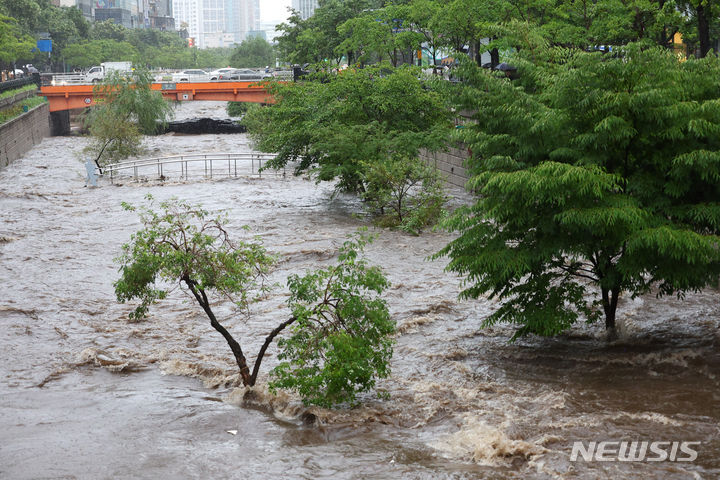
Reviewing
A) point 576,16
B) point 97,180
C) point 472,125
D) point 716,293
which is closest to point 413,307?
point 472,125

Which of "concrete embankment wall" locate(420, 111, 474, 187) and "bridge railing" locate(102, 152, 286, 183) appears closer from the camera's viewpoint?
"concrete embankment wall" locate(420, 111, 474, 187)

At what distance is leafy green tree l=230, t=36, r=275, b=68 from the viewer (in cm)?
12481

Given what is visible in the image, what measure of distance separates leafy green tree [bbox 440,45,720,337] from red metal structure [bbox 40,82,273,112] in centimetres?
5056

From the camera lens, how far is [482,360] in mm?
15453

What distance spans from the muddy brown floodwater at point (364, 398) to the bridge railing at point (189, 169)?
18.0 meters

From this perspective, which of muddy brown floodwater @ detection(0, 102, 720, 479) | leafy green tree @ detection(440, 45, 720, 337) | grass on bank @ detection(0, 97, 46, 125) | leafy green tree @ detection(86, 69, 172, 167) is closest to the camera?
muddy brown floodwater @ detection(0, 102, 720, 479)

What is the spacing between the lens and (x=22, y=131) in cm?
5228

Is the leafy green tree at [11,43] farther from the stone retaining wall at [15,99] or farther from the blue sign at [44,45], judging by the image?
the blue sign at [44,45]

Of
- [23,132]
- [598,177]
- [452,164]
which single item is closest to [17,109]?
[23,132]

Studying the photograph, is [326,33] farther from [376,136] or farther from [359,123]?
[376,136]

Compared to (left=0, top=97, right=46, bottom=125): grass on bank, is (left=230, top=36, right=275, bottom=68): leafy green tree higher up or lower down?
higher up

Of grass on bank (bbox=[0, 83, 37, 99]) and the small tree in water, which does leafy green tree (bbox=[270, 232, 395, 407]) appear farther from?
grass on bank (bbox=[0, 83, 37, 99])

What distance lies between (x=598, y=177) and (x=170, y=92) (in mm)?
56158

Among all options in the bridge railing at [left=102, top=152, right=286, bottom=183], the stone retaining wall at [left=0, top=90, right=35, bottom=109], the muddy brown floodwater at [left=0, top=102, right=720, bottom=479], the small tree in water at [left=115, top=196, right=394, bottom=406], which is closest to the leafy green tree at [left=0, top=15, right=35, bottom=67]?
the stone retaining wall at [left=0, top=90, right=35, bottom=109]
